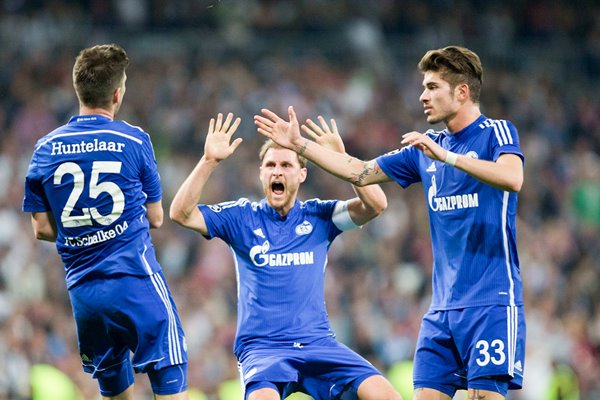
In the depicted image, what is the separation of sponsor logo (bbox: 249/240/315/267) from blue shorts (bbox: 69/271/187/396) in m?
0.74

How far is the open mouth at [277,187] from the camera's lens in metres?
6.78

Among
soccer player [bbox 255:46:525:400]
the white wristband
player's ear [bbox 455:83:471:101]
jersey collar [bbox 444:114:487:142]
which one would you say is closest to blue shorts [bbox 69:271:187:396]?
soccer player [bbox 255:46:525:400]

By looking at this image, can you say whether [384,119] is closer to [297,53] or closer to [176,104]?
[297,53]

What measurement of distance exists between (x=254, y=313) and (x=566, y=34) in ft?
44.8

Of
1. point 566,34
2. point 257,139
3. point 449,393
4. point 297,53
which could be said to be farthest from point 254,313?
point 566,34

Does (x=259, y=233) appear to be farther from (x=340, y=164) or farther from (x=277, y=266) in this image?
(x=340, y=164)

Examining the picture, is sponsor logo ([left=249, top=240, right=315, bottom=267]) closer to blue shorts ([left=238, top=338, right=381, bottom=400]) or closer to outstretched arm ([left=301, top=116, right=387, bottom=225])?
outstretched arm ([left=301, top=116, right=387, bottom=225])

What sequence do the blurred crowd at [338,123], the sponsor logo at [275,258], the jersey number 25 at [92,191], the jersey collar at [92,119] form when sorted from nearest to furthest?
the jersey number 25 at [92,191]
the jersey collar at [92,119]
the sponsor logo at [275,258]
the blurred crowd at [338,123]

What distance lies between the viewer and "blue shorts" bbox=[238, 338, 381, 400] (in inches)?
→ 244

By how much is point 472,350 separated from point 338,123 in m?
10.2

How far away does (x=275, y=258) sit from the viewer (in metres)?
6.57

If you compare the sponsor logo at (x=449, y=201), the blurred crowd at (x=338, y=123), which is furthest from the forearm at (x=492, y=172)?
the blurred crowd at (x=338, y=123)

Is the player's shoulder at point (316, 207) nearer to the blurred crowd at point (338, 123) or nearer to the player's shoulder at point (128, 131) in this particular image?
the player's shoulder at point (128, 131)

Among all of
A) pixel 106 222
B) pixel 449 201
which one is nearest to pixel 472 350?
pixel 449 201
